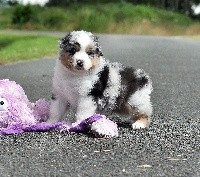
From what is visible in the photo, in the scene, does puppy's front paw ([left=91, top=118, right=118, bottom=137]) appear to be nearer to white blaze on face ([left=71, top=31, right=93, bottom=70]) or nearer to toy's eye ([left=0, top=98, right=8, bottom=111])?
white blaze on face ([left=71, top=31, right=93, bottom=70])

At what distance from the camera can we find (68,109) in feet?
25.7

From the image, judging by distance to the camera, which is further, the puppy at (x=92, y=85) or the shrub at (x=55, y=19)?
the shrub at (x=55, y=19)

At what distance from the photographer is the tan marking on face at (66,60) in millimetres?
7320

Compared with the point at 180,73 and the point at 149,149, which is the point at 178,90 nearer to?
the point at 180,73

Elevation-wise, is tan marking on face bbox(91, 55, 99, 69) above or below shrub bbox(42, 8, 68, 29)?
above

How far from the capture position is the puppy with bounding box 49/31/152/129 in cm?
735

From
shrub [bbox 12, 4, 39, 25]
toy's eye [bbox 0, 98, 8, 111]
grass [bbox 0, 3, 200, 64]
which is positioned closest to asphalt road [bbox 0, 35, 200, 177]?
toy's eye [bbox 0, 98, 8, 111]

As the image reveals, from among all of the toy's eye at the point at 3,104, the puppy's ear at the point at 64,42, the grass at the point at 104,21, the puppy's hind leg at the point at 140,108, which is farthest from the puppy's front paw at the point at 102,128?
the grass at the point at 104,21

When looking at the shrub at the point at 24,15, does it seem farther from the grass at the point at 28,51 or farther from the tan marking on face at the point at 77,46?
the tan marking on face at the point at 77,46

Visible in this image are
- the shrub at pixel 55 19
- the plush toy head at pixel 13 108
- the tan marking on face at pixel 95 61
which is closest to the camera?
the tan marking on face at pixel 95 61

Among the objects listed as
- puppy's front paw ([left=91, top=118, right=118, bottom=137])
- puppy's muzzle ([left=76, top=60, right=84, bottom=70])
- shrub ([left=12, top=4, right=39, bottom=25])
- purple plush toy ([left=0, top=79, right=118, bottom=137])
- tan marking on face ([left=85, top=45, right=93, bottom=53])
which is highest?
tan marking on face ([left=85, top=45, right=93, bottom=53])

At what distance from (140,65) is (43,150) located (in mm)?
11728

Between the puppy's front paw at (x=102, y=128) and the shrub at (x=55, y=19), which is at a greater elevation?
the puppy's front paw at (x=102, y=128)

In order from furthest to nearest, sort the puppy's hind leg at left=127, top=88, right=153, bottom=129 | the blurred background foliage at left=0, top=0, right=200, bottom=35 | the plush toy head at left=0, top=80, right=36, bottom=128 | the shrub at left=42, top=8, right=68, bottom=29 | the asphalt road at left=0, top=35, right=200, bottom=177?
1. the shrub at left=42, top=8, right=68, bottom=29
2. the blurred background foliage at left=0, top=0, right=200, bottom=35
3. the puppy's hind leg at left=127, top=88, right=153, bottom=129
4. the plush toy head at left=0, top=80, right=36, bottom=128
5. the asphalt road at left=0, top=35, right=200, bottom=177
